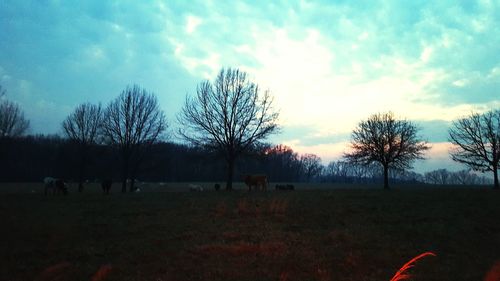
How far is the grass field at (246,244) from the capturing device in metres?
8.55

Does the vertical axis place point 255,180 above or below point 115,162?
below

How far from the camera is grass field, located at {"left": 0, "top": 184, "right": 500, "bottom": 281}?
8.55 meters

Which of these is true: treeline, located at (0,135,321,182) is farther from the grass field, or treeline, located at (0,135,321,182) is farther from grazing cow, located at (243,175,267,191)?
the grass field

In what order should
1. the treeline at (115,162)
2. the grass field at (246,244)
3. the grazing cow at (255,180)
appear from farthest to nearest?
the treeline at (115,162)
the grazing cow at (255,180)
the grass field at (246,244)

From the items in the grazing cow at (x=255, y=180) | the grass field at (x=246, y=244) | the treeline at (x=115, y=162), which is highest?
the treeline at (x=115, y=162)

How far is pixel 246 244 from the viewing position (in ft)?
36.3

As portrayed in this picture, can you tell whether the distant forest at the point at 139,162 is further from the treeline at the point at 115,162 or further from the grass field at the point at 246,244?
the grass field at the point at 246,244

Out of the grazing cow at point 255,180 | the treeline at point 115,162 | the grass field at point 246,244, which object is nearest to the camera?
the grass field at point 246,244

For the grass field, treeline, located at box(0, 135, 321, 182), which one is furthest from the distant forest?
the grass field

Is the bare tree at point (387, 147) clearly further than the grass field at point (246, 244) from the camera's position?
Yes

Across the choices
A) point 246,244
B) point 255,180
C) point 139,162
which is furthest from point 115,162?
point 246,244

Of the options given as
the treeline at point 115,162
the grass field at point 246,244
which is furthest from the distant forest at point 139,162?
the grass field at point 246,244

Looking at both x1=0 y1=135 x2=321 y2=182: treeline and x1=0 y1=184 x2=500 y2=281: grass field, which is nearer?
x1=0 y1=184 x2=500 y2=281: grass field

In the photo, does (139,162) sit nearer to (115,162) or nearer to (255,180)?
(255,180)
